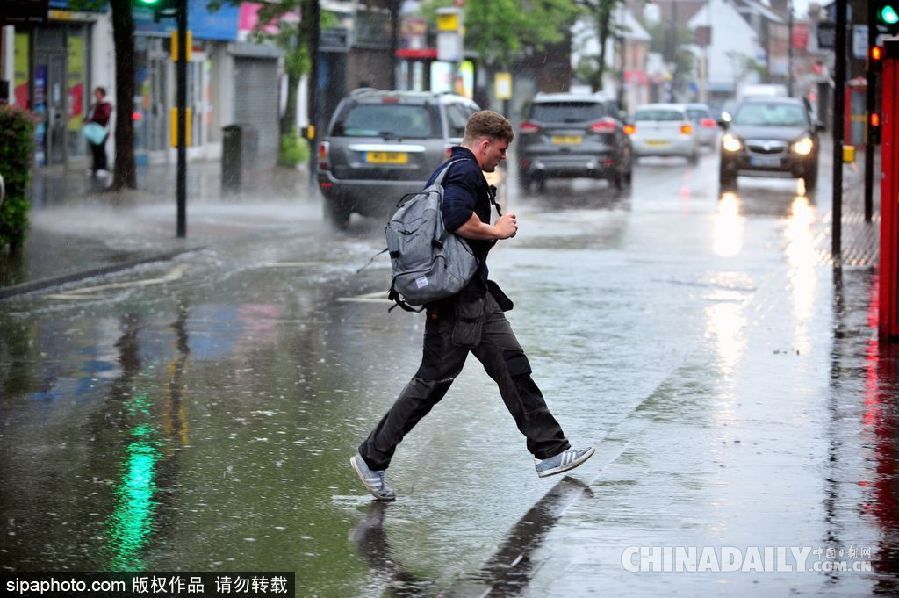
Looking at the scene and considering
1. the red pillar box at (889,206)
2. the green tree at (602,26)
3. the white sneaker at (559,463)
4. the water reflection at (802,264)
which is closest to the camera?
the white sneaker at (559,463)

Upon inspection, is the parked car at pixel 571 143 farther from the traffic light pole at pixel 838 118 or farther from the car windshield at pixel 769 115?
the traffic light pole at pixel 838 118

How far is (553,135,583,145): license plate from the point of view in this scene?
31.4 metres

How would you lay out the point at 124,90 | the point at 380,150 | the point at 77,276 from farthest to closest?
the point at 124,90 → the point at 380,150 → the point at 77,276

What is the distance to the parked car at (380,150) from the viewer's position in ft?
74.9

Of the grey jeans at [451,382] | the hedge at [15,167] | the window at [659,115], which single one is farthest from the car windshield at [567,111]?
the grey jeans at [451,382]

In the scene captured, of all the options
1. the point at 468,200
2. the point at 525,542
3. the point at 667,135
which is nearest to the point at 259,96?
the point at 667,135

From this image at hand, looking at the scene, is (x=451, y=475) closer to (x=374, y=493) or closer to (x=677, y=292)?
(x=374, y=493)

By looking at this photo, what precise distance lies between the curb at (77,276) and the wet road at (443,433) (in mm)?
262

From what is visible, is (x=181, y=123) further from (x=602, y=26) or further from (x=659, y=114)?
(x=602, y=26)

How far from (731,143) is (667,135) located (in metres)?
14.2

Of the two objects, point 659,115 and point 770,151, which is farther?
point 659,115

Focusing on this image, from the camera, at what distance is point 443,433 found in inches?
352

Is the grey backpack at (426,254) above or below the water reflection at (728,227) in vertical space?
above

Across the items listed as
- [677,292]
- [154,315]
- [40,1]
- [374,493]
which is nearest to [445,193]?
[374,493]
